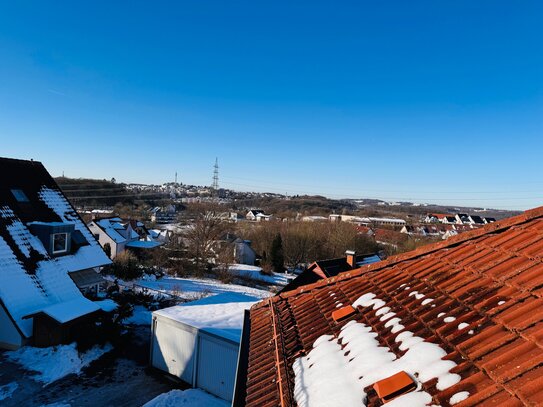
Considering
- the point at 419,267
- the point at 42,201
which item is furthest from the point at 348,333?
the point at 42,201

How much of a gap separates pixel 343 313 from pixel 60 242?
1594 cm

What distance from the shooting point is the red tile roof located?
210 cm

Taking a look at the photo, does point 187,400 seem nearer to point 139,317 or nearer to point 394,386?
point 139,317

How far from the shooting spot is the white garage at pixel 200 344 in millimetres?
10547

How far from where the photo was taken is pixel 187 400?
10.2 meters

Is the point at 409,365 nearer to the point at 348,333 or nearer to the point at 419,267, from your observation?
the point at 348,333

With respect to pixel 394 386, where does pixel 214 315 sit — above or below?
below

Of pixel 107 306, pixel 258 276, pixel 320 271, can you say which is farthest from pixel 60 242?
pixel 258 276

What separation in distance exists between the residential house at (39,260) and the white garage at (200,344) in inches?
135

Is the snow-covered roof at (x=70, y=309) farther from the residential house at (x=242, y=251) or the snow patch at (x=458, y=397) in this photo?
the residential house at (x=242, y=251)

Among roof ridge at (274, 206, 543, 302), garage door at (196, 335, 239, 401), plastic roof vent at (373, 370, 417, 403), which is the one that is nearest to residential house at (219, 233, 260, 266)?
garage door at (196, 335, 239, 401)

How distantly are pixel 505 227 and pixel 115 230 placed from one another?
4069cm

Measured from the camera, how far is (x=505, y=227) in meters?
3.75

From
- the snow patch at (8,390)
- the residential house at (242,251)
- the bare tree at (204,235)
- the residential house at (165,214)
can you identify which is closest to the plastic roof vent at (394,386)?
the snow patch at (8,390)
